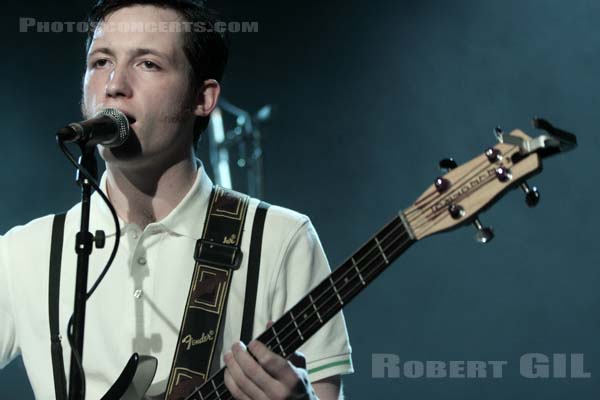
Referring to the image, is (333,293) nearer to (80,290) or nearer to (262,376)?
(262,376)

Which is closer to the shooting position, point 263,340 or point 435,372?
point 263,340

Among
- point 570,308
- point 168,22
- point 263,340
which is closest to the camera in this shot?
point 263,340

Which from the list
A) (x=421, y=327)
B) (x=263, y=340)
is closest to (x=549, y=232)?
(x=421, y=327)

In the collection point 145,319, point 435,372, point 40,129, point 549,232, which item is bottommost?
point 145,319

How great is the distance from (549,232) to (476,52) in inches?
42.6

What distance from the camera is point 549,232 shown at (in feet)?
15.8

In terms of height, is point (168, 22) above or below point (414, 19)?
below

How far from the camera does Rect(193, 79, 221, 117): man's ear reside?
7.46 feet

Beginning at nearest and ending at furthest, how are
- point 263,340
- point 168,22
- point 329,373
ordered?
point 263,340, point 329,373, point 168,22

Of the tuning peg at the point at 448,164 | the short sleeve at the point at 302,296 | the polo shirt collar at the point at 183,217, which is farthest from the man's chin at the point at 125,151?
the tuning peg at the point at 448,164

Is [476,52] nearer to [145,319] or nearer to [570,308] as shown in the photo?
[570,308]

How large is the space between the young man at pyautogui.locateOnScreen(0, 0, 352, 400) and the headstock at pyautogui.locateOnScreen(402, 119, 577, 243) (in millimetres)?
585

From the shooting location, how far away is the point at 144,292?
2.10 metres

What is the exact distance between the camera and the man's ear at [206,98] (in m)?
2.27
